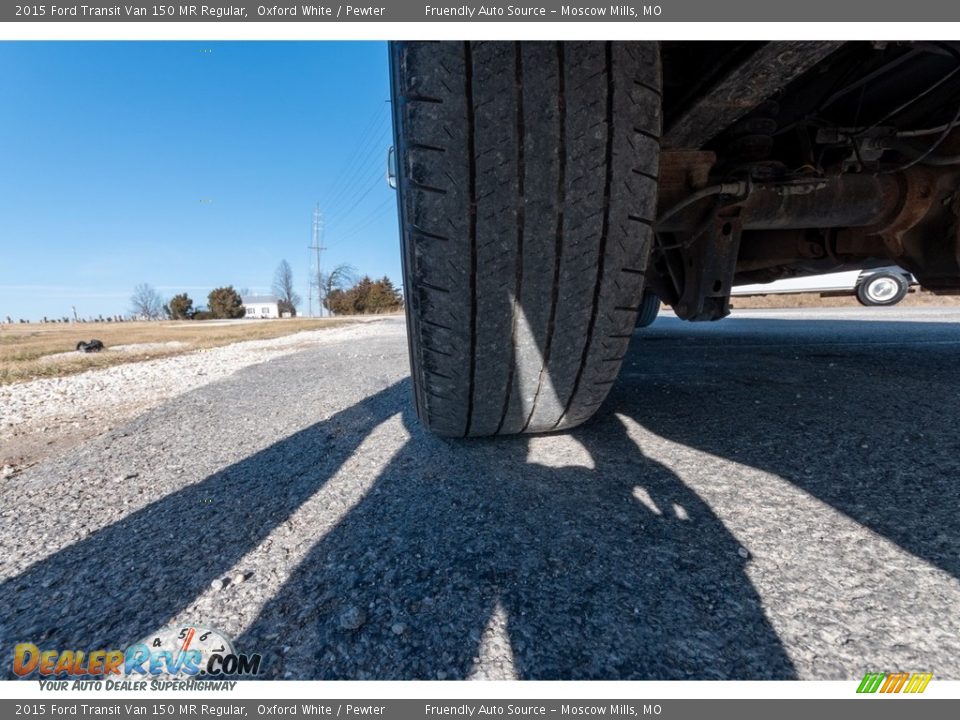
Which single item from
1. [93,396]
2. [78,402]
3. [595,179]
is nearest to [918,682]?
[595,179]

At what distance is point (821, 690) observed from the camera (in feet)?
1.77

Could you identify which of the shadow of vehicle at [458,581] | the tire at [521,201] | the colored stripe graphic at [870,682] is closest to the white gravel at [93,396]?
Answer: the shadow of vehicle at [458,581]

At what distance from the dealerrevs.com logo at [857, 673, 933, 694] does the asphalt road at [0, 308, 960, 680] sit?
0.01 m

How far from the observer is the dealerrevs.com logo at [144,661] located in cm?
59

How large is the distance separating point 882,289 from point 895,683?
1117cm

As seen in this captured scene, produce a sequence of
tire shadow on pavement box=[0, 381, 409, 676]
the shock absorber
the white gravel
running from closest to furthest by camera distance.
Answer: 1. tire shadow on pavement box=[0, 381, 409, 676]
2. the shock absorber
3. the white gravel

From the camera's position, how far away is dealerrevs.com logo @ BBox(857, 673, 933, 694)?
1.78 feet

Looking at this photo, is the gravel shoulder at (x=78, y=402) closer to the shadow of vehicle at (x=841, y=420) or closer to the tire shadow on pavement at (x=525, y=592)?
the tire shadow on pavement at (x=525, y=592)

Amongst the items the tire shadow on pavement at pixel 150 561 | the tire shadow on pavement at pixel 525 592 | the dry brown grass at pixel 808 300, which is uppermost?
the dry brown grass at pixel 808 300

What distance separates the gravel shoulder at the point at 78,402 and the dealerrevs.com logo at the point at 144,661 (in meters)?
1.22

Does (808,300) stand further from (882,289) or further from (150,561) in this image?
(150,561)

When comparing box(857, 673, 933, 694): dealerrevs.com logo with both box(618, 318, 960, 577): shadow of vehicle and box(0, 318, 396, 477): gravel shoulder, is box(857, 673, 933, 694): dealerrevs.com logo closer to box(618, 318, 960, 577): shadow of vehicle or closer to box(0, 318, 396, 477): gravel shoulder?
box(618, 318, 960, 577): shadow of vehicle

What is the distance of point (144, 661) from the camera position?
1.97ft

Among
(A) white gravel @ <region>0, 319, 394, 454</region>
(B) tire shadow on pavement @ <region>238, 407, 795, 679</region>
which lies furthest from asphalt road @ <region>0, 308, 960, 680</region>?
(A) white gravel @ <region>0, 319, 394, 454</region>
